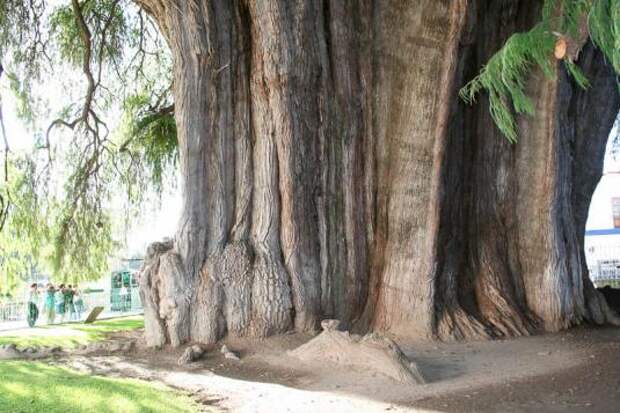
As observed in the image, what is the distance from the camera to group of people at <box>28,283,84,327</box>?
15438mm

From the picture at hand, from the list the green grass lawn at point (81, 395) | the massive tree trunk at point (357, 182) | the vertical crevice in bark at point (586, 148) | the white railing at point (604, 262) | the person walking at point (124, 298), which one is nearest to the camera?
the green grass lawn at point (81, 395)

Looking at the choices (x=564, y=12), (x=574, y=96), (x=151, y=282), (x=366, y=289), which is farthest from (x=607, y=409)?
(x=574, y=96)

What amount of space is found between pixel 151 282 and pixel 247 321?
4.24 ft

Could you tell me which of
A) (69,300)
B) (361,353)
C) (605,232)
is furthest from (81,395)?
(605,232)

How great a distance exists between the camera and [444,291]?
337 inches

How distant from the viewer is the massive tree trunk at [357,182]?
809cm

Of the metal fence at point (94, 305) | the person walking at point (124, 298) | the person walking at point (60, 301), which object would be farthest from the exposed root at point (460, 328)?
the person walking at point (124, 298)

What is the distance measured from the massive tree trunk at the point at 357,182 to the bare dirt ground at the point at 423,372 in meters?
0.53

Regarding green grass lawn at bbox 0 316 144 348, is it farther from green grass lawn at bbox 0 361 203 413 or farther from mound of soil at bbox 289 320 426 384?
mound of soil at bbox 289 320 426 384

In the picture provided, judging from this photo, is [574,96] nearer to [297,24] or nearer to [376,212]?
[376,212]

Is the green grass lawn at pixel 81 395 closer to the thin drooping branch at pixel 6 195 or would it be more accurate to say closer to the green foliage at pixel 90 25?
the thin drooping branch at pixel 6 195

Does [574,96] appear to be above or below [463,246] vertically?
above

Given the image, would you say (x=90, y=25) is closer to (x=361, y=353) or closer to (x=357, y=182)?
(x=357, y=182)

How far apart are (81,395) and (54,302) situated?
39.9ft
